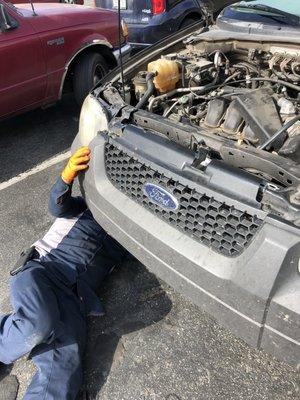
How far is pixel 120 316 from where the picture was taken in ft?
8.10

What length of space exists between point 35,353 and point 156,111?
5.11ft

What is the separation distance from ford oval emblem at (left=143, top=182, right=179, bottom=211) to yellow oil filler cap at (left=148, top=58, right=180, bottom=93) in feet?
3.20

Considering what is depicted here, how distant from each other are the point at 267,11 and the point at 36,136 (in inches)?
108

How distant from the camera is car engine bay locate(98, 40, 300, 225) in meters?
1.82

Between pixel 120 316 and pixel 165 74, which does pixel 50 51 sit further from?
pixel 120 316

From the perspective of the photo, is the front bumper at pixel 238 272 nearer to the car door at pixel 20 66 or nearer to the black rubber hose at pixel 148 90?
the black rubber hose at pixel 148 90

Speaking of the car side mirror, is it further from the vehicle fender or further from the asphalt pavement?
the asphalt pavement

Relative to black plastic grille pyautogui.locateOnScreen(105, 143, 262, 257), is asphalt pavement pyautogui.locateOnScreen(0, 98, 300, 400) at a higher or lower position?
lower

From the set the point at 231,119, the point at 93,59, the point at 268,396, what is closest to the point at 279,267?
the point at 268,396

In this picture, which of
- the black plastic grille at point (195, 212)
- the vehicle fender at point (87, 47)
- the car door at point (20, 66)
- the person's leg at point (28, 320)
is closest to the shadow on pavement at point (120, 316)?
the person's leg at point (28, 320)

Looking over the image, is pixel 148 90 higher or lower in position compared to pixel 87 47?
higher

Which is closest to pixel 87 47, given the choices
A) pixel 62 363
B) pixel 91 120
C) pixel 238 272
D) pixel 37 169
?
pixel 37 169

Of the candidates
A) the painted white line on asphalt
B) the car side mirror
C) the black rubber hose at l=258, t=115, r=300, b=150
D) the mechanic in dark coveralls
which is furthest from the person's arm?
the car side mirror

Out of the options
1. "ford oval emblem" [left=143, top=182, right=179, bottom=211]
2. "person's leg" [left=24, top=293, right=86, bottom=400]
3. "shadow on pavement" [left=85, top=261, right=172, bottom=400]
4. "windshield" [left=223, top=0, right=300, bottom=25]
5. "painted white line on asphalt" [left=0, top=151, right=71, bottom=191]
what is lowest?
"painted white line on asphalt" [left=0, top=151, right=71, bottom=191]
